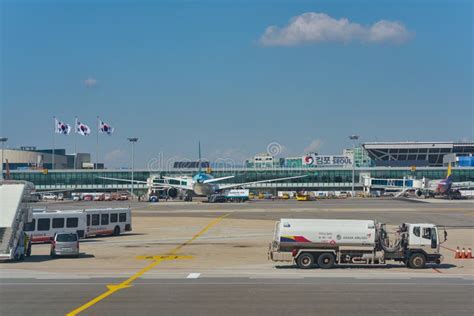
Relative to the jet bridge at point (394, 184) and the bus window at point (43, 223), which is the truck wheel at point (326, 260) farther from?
the jet bridge at point (394, 184)

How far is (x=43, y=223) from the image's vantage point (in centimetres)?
5881

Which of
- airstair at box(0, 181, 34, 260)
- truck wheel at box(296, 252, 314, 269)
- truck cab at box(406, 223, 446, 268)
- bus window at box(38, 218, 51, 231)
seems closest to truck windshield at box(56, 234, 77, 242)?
airstair at box(0, 181, 34, 260)

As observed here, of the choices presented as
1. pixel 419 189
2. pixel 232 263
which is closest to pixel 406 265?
pixel 232 263

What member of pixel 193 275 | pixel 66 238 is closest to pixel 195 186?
pixel 66 238

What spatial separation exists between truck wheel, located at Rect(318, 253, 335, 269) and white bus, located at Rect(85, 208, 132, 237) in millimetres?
31884

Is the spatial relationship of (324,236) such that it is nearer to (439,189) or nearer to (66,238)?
(66,238)

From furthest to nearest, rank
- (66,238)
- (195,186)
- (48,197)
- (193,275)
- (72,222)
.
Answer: (48,197) → (195,186) → (72,222) → (66,238) → (193,275)

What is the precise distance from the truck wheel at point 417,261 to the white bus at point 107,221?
35.5 m

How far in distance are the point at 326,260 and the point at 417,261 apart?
597 cm

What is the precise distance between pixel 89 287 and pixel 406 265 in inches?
814

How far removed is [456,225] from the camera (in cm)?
7575

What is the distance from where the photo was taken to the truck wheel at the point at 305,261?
39.7m

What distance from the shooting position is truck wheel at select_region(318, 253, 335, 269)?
39562mm

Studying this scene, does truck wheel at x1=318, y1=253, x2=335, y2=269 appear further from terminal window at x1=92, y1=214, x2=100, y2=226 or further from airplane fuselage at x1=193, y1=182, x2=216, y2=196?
airplane fuselage at x1=193, y1=182, x2=216, y2=196
